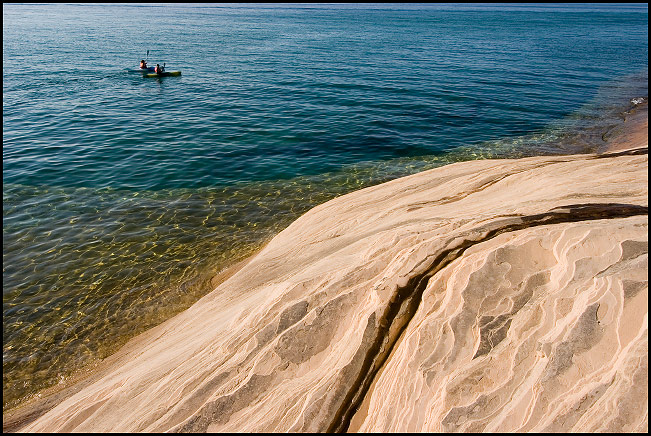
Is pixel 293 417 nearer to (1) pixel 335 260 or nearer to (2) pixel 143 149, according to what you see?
(1) pixel 335 260

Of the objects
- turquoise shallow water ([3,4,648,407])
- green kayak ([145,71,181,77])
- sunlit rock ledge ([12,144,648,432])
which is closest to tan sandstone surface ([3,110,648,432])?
sunlit rock ledge ([12,144,648,432])

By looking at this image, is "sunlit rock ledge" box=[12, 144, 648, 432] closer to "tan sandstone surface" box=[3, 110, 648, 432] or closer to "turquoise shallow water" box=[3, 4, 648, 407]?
"tan sandstone surface" box=[3, 110, 648, 432]

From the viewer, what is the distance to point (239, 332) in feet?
25.6

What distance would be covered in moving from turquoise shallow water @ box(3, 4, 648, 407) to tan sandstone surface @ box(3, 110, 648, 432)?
8.56 feet

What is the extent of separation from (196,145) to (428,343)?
746 inches

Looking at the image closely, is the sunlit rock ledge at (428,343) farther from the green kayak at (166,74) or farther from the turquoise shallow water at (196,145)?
the green kayak at (166,74)

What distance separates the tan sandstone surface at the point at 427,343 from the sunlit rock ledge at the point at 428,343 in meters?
0.02

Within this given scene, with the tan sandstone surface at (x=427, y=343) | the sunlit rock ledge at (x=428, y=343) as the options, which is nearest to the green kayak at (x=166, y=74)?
the sunlit rock ledge at (x=428, y=343)

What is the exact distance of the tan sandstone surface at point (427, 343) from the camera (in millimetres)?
5570

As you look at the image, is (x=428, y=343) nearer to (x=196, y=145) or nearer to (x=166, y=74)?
(x=196, y=145)

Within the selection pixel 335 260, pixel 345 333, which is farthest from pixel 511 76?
pixel 345 333

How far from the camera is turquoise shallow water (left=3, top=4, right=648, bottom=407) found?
11.5m

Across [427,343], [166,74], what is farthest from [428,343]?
[166,74]

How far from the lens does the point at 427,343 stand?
6.50 m
